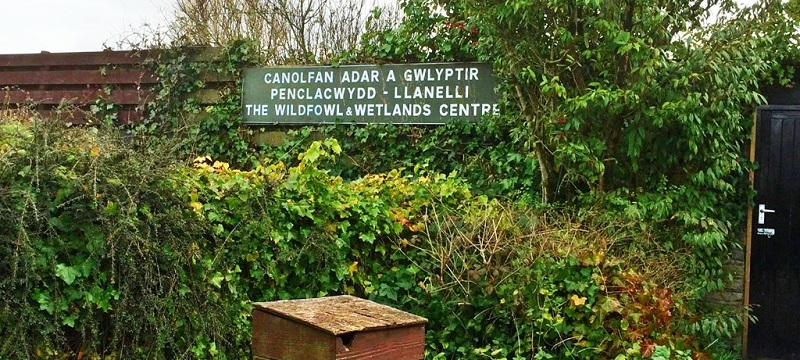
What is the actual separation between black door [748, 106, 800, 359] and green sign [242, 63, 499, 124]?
244 cm

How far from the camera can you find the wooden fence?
9375 millimetres

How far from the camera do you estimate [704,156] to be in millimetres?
6527

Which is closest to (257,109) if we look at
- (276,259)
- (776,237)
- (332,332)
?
(276,259)

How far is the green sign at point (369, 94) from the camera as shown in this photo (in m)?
7.97

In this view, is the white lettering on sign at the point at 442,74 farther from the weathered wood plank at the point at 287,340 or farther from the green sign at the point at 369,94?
the weathered wood plank at the point at 287,340

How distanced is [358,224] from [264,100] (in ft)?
12.4

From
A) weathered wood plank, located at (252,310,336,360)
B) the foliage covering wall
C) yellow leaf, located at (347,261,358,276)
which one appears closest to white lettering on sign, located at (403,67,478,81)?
the foliage covering wall

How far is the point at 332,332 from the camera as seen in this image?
3.01m

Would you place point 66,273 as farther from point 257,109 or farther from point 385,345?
point 257,109

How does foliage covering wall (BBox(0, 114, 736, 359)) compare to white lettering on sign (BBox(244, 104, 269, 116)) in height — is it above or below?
below

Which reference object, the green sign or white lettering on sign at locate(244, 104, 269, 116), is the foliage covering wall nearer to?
the green sign

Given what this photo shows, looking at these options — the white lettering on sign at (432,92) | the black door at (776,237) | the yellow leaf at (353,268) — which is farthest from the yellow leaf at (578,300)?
the white lettering on sign at (432,92)

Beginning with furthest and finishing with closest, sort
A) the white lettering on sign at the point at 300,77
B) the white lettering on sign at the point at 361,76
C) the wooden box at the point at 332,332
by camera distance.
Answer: the white lettering on sign at the point at 300,77 < the white lettering on sign at the point at 361,76 < the wooden box at the point at 332,332

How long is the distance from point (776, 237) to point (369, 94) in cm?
405
